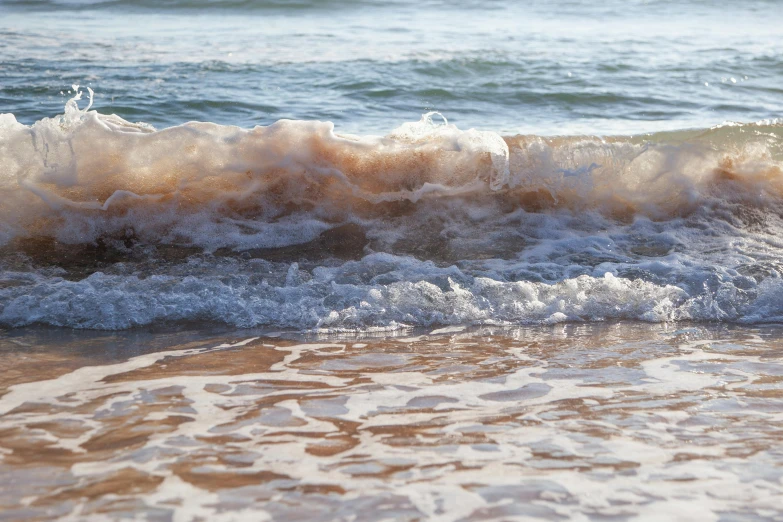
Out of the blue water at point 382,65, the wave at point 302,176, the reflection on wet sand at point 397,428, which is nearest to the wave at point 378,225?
the wave at point 302,176

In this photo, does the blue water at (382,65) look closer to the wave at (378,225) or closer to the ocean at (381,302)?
the ocean at (381,302)

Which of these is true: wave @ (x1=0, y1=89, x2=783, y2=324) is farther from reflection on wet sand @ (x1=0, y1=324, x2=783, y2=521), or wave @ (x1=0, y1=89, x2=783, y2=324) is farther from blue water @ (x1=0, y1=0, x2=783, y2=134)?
blue water @ (x1=0, y1=0, x2=783, y2=134)

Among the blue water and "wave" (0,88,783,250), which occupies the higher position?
the blue water

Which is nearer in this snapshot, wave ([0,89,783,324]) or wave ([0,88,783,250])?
wave ([0,89,783,324])

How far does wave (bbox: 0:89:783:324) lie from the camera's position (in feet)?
14.2

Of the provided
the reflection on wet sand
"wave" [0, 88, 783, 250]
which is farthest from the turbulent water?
the reflection on wet sand

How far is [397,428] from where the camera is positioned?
2826mm

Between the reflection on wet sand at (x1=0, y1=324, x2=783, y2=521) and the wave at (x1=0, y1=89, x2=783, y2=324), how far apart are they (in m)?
0.39

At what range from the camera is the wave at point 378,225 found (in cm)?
434

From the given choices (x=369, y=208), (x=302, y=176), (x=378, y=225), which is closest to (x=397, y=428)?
(x=378, y=225)

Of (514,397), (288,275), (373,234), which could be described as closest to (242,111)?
(373,234)

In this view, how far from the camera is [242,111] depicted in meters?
8.83

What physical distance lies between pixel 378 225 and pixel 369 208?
7.4 inches

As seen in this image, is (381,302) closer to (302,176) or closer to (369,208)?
(369,208)
